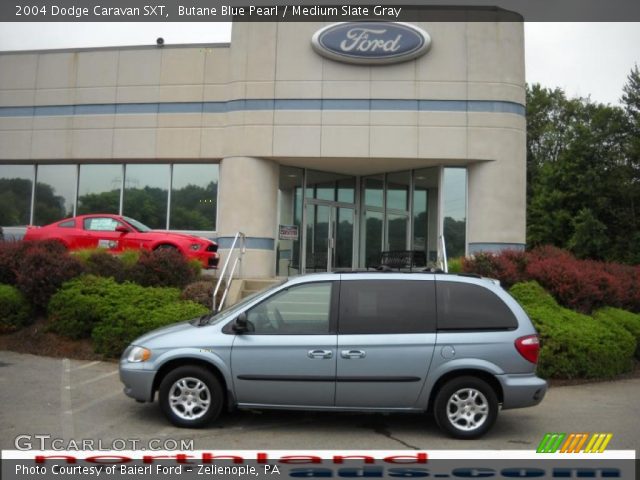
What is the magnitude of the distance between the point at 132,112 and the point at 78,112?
1742 mm

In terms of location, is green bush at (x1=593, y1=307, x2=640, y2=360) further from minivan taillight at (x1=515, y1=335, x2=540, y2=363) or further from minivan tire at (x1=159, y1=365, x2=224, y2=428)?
minivan tire at (x1=159, y1=365, x2=224, y2=428)

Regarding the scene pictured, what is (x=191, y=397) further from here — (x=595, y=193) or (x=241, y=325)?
(x=595, y=193)

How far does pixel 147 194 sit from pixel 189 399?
39.0 ft

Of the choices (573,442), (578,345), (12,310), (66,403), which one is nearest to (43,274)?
(12,310)

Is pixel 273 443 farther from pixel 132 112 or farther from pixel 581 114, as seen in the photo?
pixel 581 114

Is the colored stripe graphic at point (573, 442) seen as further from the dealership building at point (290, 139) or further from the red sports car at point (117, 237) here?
the dealership building at point (290, 139)

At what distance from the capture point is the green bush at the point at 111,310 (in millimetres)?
9922

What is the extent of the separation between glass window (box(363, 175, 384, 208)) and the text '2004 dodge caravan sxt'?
1226 cm

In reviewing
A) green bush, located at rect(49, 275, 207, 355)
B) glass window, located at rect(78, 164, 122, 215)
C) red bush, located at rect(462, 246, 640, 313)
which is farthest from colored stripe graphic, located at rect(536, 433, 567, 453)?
glass window, located at rect(78, 164, 122, 215)

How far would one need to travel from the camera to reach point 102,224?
555 inches

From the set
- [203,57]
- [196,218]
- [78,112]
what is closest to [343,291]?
[196,218]

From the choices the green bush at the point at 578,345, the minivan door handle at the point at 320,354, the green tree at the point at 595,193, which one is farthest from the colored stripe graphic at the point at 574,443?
the green tree at the point at 595,193

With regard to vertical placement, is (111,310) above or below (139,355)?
above

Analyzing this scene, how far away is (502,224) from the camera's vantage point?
50.8 ft
